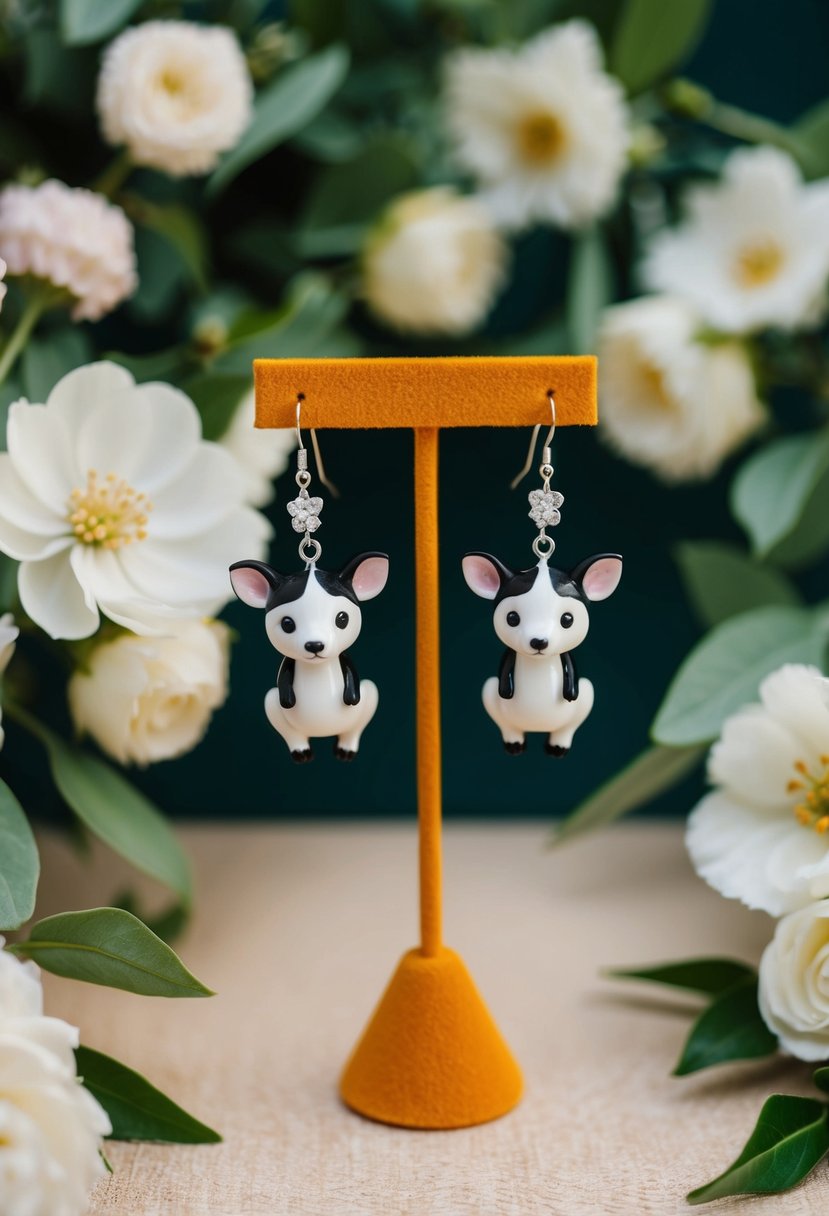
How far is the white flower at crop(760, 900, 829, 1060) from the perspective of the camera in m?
0.53

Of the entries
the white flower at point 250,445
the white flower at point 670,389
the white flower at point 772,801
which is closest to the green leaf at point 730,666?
the white flower at point 772,801

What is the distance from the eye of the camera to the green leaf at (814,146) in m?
0.79

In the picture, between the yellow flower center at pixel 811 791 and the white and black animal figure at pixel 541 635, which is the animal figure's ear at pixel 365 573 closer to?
the white and black animal figure at pixel 541 635

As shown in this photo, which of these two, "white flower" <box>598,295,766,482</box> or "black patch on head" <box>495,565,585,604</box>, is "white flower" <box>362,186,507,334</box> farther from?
"black patch on head" <box>495,565,585,604</box>

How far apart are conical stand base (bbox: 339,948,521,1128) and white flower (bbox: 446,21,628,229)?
0.47m

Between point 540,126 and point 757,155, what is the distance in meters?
0.13

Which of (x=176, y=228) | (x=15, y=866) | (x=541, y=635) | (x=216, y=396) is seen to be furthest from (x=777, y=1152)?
(x=176, y=228)

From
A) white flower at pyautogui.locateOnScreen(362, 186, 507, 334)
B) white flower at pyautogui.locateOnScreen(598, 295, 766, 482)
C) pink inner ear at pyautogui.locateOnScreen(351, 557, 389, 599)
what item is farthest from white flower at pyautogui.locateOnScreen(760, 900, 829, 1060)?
white flower at pyautogui.locateOnScreen(362, 186, 507, 334)

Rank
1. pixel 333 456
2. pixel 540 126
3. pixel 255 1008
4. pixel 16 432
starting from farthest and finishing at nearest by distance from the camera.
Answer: pixel 333 456 < pixel 540 126 < pixel 255 1008 < pixel 16 432

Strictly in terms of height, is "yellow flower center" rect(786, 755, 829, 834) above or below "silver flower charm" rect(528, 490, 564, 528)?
below

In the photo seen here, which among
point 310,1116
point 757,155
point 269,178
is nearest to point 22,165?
point 269,178

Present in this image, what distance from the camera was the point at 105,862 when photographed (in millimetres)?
856

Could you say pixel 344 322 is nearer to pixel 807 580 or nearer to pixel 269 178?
pixel 269 178

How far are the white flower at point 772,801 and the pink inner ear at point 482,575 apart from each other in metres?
0.14
